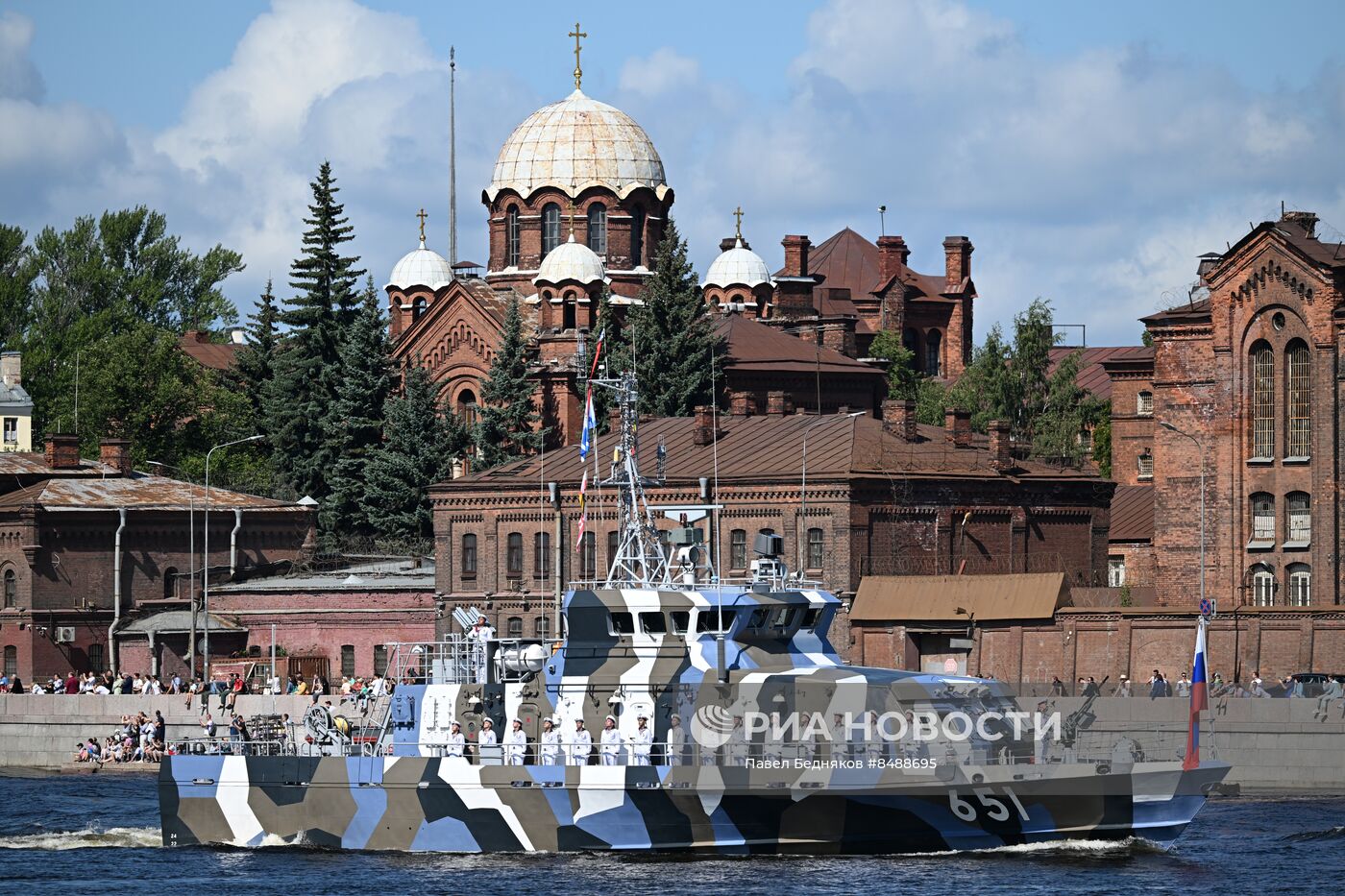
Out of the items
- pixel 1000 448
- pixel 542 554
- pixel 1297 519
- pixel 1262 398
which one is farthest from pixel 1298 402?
pixel 542 554

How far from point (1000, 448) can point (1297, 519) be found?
8.02 meters

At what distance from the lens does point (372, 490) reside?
87625 mm

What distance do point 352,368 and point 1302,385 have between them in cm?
3569

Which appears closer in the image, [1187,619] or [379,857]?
[379,857]

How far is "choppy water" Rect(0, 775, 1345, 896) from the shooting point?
128ft

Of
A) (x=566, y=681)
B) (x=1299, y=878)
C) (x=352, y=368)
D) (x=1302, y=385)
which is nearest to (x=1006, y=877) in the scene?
(x=1299, y=878)

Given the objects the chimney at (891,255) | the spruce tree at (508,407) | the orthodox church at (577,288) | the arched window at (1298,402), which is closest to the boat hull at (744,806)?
the arched window at (1298,402)

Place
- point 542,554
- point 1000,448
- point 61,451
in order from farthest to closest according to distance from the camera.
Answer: point 61,451 → point 542,554 → point 1000,448

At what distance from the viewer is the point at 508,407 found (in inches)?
3440

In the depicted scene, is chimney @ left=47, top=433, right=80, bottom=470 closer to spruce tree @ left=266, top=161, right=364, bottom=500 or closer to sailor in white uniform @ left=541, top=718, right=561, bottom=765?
spruce tree @ left=266, top=161, right=364, bottom=500

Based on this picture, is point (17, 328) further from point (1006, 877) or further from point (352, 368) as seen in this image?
point (1006, 877)

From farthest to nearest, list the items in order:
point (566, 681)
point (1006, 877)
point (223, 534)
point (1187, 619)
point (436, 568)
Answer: point (223, 534), point (436, 568), point (1187, 619), point (566, 681), point (1006, 877)

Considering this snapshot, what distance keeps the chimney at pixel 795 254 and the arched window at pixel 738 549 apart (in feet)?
131

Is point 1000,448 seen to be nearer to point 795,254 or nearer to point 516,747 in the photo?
point 516,747
